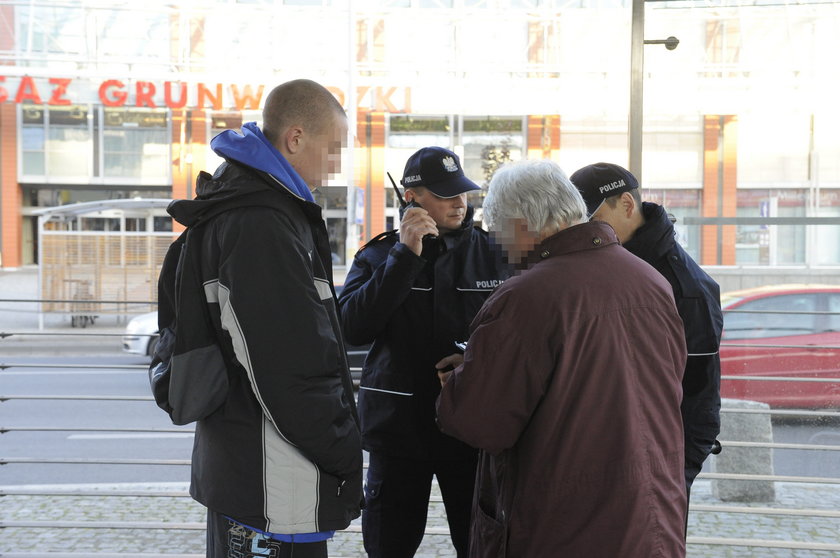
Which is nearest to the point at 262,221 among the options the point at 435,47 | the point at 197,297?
the point at 197,297

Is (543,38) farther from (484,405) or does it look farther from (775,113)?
(484,405)

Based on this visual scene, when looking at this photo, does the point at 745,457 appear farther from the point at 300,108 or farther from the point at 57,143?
the point at 57,143

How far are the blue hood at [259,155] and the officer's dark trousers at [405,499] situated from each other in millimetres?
1184

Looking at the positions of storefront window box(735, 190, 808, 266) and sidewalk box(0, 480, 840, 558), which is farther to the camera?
storefront window box(735, 190, 808, 266)

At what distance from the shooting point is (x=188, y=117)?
2514 centimetres

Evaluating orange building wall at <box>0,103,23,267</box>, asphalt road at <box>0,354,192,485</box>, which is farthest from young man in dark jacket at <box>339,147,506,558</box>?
orange building wall at <box>0,103,23,267</box>

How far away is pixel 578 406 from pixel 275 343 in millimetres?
741

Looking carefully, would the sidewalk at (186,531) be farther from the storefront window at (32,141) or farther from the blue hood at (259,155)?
the storefront window at (32,141)

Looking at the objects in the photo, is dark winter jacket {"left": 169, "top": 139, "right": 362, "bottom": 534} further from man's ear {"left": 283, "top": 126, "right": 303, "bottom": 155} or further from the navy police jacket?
the navy police jacket

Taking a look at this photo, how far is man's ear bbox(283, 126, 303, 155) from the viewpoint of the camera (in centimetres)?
214

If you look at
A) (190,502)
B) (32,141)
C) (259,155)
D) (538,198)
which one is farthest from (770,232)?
(32,141)

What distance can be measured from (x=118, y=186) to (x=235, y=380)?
86.6 ft

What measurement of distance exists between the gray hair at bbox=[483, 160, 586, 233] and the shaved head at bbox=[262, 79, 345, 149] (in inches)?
19.6

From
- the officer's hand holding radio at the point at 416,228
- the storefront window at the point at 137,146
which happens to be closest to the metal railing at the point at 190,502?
the officer's hand holding radio at the point at 416,228
